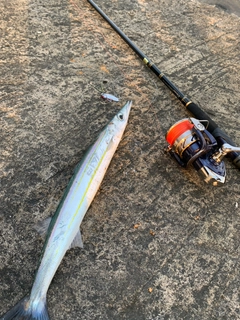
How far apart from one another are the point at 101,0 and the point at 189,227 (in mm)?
2958

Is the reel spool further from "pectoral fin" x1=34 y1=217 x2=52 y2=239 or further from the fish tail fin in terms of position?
the fish tail fin

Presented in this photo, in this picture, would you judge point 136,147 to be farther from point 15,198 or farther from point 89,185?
point 15,198

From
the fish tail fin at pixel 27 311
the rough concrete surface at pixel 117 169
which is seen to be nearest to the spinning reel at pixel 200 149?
the rough concrete surface at pixel 117 169

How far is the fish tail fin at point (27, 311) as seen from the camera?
5.12 ft

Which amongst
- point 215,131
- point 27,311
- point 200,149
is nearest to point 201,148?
point 200,149

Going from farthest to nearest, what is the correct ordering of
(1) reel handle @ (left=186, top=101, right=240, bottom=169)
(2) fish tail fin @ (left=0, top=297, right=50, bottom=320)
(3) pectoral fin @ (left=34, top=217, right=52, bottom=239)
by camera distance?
(1) reel handle @ (left=186, top=101, right=240, bottom=169) → (3) pectoral fin @ (left=34, top=217, right=52, bottom=239) → (2) fish tail fin @ (left=0, top=297, right=50, bottom=320)

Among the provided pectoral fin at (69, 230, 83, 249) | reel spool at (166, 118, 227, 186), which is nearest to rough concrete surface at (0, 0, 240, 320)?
pectoral fin at (69, 230, 83, 249)

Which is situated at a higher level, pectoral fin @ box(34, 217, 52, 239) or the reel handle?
the reel handle

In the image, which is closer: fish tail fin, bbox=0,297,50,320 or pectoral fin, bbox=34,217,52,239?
fish tail fin, bbox=0,297,50,320

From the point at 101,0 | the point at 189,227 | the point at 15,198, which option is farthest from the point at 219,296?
the point at 101,0

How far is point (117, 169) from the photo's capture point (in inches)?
92.1

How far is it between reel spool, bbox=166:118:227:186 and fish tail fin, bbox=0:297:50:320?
1277mm

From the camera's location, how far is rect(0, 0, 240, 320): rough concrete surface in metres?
1.85

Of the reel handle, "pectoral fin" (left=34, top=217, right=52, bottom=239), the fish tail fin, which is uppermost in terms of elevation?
the reel handle
